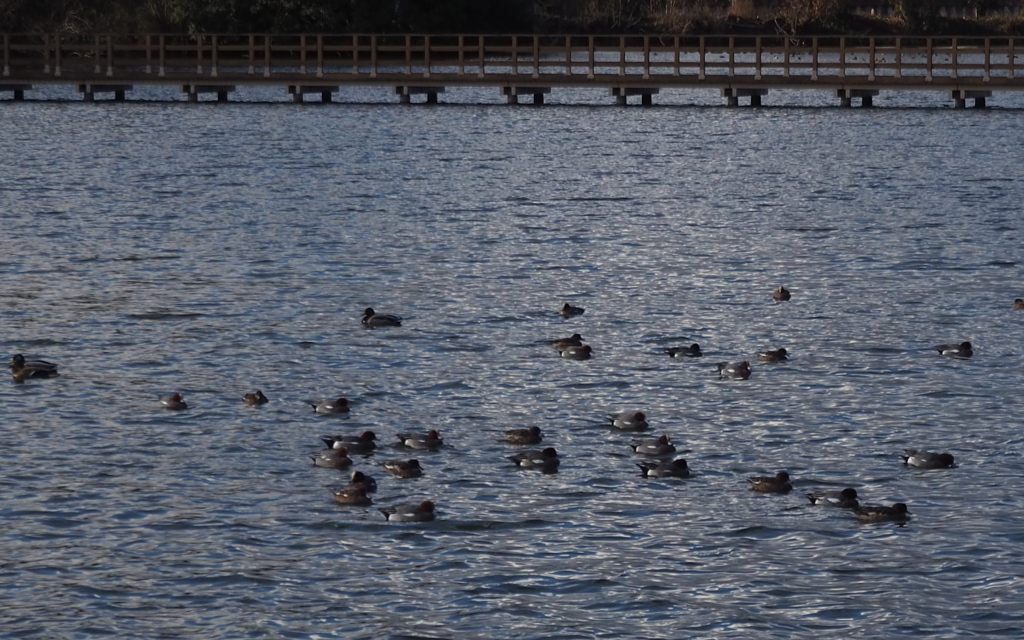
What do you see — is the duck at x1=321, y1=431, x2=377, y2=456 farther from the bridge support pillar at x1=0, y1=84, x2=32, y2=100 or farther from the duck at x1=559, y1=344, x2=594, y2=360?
the bridge support pillar at x1=0, y1=84, x2=32, y2=100

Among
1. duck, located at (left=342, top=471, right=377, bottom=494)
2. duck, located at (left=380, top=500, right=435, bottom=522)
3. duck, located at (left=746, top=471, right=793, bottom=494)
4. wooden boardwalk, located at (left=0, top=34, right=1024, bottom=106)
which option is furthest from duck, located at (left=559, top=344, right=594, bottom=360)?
wooden boardwalk, located at (left=0, top=34, right=1024, bottom=106)

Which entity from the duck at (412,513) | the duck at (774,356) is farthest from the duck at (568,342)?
the duck at (412,513)

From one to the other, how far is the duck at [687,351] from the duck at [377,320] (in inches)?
137

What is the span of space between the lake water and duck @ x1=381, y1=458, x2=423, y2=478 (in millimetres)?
119

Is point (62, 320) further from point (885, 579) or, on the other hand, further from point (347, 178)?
point (347, 178)

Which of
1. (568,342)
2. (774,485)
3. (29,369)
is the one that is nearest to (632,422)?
(774,485)

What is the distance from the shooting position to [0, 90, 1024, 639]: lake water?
1055 cm

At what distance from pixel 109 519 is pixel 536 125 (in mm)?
41656

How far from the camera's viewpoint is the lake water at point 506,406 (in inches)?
416

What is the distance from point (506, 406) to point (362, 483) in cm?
342

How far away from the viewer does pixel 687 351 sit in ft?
58.7

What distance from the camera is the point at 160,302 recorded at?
2100 cm

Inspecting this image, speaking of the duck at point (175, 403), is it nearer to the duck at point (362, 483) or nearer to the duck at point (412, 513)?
the duck at point (362, 483)

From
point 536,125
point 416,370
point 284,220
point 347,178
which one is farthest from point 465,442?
point 536,125
